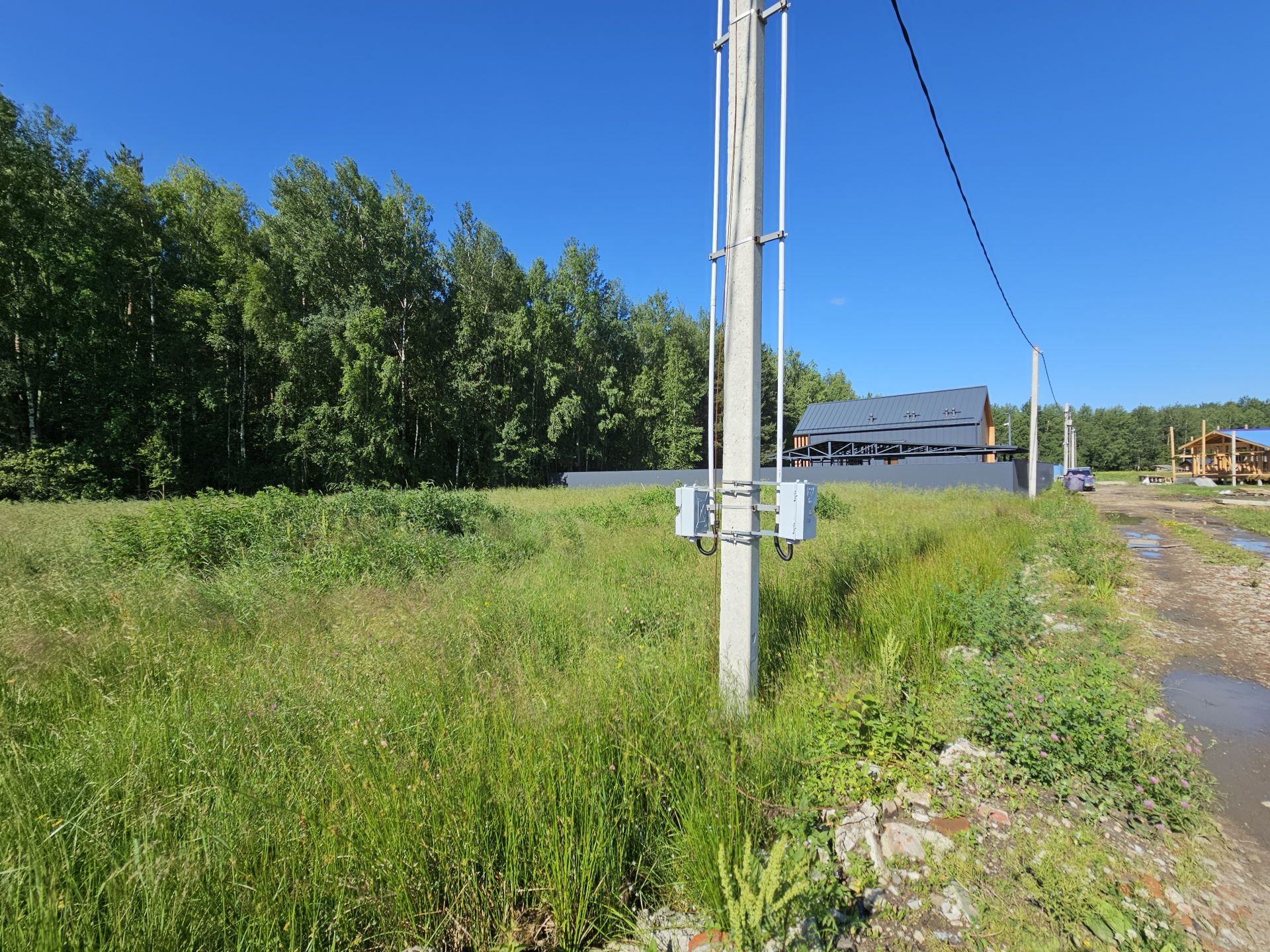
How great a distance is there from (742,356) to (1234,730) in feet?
13.1

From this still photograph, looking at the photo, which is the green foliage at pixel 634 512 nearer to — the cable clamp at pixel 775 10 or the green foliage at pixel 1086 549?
the green foliage at pixel 1086 549

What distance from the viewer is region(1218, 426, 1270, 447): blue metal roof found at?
34.5 meters

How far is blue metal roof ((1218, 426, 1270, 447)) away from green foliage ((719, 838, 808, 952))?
5149cm

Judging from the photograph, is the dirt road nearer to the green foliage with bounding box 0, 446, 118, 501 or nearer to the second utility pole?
the second utility pole

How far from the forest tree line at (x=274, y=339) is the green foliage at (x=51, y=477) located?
0.08 m

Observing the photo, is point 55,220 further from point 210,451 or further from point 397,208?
point 397,208

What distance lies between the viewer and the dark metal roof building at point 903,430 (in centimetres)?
2931

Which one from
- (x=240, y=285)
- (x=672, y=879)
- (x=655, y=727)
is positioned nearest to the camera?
(x=672, y=879)

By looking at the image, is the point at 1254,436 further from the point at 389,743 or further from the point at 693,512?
the point at 389,743

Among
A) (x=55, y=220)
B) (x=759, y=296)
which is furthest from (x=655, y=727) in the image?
(x=55, y=220)

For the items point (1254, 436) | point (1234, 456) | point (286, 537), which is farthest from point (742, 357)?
point (1254, 436)

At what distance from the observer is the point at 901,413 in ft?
106

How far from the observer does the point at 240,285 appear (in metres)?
22.5

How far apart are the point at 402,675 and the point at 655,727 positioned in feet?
5.11
